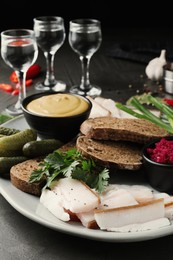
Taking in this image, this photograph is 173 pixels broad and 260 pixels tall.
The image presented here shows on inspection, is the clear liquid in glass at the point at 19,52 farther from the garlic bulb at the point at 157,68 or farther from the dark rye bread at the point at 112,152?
the dark rye bread at the point at 112,152

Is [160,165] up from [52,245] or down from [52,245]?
up

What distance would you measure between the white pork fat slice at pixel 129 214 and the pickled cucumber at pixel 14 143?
30.4 inches

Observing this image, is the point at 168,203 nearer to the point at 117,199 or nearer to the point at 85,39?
the point at 117,199

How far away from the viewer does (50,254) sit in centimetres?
245

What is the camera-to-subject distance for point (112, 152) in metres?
2.96

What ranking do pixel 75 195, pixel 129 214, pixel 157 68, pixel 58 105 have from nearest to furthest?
pixel 129 214, pixel 75 195, pixel 58 105, pixel 157 68

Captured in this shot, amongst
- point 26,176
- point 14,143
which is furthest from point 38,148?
point 26,176

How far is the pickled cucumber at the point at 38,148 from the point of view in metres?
2.98

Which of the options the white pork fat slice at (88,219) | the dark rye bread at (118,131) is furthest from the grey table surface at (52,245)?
the dark rye bread at (118,131)

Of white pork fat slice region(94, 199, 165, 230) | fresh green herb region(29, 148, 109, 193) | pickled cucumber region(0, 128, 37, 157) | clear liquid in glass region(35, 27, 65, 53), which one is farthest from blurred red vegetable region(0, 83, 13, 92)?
white pork fat slice region(94, 199, 165, 230)

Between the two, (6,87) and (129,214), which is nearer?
(129,214)

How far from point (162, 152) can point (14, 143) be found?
30.5 inches

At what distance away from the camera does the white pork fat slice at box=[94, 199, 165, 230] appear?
2410 millimetres

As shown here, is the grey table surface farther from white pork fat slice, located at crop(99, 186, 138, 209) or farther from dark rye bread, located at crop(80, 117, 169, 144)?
dark rye bread, located at crop(80, 117, 169, 144)
